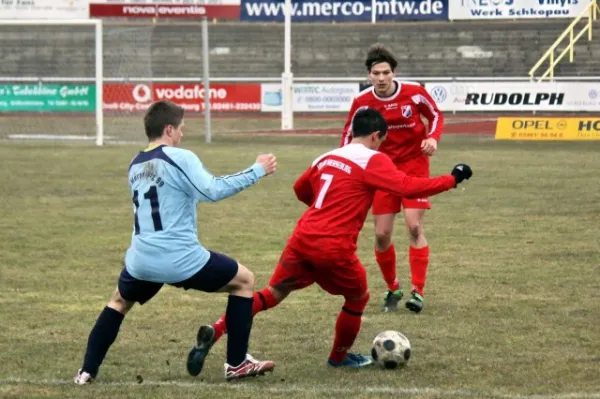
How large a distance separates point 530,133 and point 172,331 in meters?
21.4

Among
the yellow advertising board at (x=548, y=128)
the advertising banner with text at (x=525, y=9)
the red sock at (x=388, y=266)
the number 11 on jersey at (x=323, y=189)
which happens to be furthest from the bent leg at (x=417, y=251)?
the advertising banner with text at (x=525, y=9)

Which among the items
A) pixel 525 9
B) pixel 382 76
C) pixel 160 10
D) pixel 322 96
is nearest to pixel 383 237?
pixel 382 76

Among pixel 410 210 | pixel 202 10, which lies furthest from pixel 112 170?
pixel 410 210

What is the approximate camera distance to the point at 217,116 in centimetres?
3644

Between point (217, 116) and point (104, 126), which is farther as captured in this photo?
Result: point (217, 116)

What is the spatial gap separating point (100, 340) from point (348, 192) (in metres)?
1.57

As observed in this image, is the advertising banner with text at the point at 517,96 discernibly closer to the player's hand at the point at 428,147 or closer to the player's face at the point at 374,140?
the player's hand at the point at 428,147

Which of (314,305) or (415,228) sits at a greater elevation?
(415,228)

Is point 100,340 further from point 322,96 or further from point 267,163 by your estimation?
point 322,96

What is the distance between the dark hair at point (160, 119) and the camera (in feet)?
20.7

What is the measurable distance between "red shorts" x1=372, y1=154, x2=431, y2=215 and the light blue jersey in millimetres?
2819

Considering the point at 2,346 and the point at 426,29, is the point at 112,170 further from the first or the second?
the point at 426,29

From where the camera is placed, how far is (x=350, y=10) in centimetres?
4025

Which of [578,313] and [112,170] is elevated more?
[112,170]
